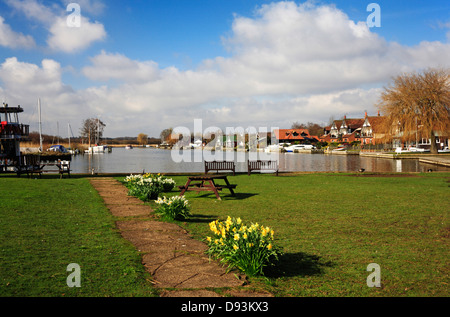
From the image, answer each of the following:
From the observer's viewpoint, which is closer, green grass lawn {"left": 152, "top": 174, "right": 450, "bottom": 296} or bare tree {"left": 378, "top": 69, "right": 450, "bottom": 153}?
green grass lawn {"left": 152, "top": 174, "right": 450, "bottom": 296}

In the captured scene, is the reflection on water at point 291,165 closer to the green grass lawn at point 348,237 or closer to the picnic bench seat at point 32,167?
the picnic bench seat at point 32,167

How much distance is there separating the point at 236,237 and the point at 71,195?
11075 millimetres

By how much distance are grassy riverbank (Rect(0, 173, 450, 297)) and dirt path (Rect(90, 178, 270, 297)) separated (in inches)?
10.7

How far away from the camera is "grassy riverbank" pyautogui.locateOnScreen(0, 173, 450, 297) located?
5.10 metres

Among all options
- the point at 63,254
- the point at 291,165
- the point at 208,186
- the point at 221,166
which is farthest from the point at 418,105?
the point at 63,254

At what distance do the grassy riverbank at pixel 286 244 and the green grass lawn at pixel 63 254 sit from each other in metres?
0.02

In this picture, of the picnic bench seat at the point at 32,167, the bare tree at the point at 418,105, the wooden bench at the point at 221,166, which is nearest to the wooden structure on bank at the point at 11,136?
the picnic bench seat at the point at 32,167

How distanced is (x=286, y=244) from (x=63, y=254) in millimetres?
4441

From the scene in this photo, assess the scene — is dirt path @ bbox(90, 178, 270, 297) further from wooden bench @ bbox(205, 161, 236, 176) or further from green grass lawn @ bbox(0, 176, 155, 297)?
wooden bench @ bbox(205, 161, 236, 176)

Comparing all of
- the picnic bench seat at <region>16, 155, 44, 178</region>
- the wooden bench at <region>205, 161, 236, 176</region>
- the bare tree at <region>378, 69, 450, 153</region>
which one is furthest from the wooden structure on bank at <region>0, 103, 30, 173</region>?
the bare tree at <region>378, 69, 450, 153</region>

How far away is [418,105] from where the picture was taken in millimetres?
53062

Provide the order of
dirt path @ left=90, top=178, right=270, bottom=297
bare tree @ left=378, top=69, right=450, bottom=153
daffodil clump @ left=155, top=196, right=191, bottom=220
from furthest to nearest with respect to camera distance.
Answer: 1. bare tree @ left=378, top=69, right=450, bottom=153
2. daffodil clump @ left=155, top=196, right=191, bottom=220
3. dirt path @ left=90, top=178, right=270, bottom=297
